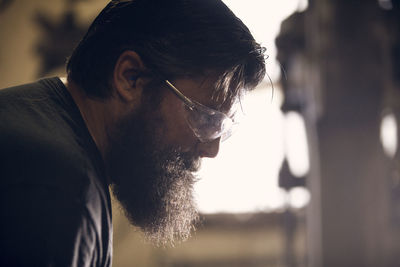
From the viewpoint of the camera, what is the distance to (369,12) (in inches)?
68.7

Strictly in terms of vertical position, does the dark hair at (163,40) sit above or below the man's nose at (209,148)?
A: above

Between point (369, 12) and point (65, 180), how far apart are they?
1536 mm

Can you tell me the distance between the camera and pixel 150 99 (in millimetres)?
1388

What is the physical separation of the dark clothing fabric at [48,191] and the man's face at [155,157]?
299 millimetres

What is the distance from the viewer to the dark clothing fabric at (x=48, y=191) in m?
0.79

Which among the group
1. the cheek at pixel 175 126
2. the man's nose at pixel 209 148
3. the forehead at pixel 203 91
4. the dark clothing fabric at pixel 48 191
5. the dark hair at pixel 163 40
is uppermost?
the dark hair at pixel 163 40

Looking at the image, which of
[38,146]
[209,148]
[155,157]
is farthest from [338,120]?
[38,146]

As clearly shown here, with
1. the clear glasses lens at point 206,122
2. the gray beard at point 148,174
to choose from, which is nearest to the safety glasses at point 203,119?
the clear glasses lens at point 206,122

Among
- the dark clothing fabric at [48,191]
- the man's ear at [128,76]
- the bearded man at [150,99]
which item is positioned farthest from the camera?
the man's ear at [128,76]

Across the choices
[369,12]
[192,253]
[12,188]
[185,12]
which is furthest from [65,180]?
[192,253]

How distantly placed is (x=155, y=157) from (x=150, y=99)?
222 millimetres

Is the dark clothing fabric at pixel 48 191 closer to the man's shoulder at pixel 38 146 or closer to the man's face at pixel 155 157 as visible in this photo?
the man's shoulder at pixel 38 146

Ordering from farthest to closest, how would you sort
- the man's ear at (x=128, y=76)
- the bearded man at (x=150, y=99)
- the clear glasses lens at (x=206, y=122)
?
the clear glasses lens at (x=206, y=122)
the man's ear at (x=128, y=76)
the bearded man at (x=150, y=99)

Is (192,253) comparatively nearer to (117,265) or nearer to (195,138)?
(117,265)
